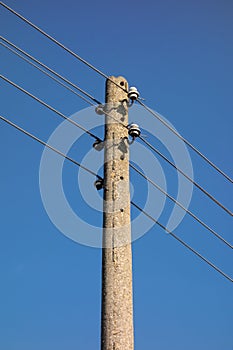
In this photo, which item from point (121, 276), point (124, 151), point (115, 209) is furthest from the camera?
point (124, 151)

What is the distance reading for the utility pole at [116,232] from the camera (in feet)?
14.7

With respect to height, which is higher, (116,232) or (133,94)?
(133,94)

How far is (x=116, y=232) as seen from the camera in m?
4.92

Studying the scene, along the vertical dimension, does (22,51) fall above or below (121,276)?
above

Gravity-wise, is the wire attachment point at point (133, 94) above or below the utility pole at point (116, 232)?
above

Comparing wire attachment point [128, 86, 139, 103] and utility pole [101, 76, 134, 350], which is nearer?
utility pole [101, 76, 134, 350]

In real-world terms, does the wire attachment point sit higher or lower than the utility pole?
higher

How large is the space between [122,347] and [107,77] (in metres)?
3.10

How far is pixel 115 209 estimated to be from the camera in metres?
5.04

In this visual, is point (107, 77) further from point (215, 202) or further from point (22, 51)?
point (215, 202)

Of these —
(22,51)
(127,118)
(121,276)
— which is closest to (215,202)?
(127,118)

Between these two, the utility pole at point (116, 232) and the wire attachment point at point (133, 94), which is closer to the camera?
the utility pole at point (116, 232)

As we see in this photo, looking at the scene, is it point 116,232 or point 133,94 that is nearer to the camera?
point 116,232

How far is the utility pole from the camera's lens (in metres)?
4.48
